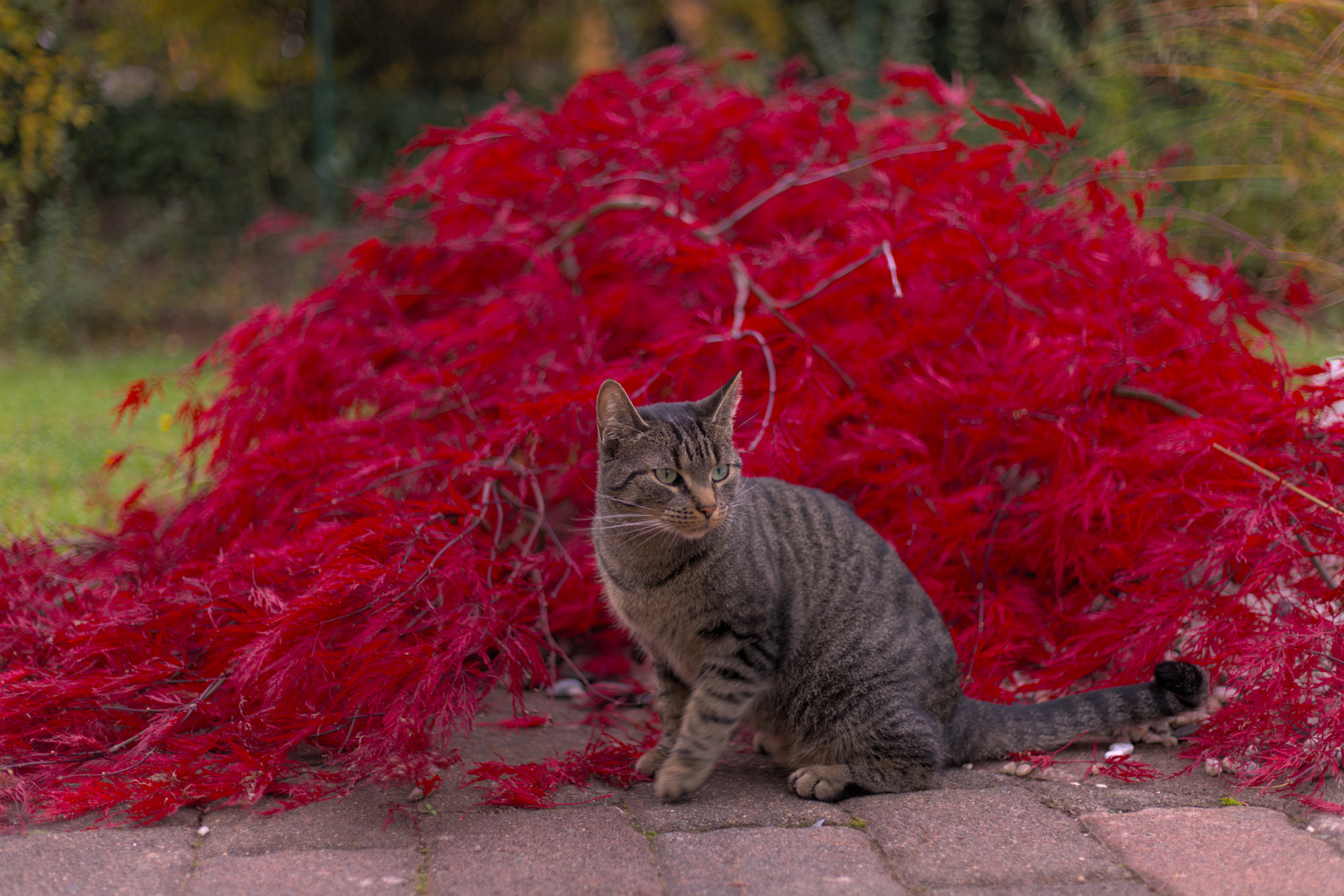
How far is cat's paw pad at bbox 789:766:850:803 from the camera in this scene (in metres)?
2.33

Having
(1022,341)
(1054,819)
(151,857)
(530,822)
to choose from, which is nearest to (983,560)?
(1022,341)

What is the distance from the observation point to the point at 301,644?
224 centimetres

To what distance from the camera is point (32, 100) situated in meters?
5.80

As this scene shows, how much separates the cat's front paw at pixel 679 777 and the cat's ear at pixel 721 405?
80 cm

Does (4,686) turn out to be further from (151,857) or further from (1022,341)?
(1022,341)

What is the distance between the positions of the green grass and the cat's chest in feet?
6.49

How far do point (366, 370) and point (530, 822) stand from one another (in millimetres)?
1672

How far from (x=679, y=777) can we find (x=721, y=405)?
2.87 ft

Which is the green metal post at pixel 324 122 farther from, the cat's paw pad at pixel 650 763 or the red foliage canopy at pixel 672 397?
the cat's paw pad at pixel 650 763

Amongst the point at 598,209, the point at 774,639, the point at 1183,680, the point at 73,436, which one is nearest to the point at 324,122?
the point at 73,436

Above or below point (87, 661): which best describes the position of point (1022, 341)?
above

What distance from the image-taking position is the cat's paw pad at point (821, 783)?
2326 millimetres

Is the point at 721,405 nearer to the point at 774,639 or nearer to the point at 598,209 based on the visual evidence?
the point at 774,639

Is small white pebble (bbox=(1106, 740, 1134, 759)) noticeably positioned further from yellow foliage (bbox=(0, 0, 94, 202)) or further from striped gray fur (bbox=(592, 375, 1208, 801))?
yellow foliage (bbox=(0, 0, 94, 202))
